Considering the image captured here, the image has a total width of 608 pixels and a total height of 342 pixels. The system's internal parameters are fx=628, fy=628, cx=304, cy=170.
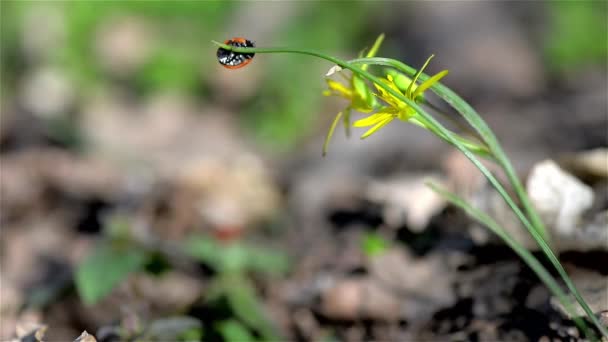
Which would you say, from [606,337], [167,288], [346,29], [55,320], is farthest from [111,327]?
[346,29]

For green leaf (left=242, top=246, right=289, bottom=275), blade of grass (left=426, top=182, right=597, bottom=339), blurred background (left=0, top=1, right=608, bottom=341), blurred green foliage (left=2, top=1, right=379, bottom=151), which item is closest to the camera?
blade of grass (left=426, top=182, right=597, bottom=339)

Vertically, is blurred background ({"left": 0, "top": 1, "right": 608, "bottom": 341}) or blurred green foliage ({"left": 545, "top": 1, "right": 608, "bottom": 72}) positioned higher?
blurred green foliage ({"left": 545, "top": 1, "right": 608, "bottom": 72})

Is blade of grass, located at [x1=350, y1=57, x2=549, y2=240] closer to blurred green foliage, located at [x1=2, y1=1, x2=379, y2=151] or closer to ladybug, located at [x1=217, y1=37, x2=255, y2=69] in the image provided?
ladybug, located at [x1=217, y1=37, x2=255, y2=69]

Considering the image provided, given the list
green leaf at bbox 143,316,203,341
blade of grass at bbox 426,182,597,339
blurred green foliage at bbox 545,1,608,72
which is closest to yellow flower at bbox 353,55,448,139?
blade of grass at bbox 426,182,597,339

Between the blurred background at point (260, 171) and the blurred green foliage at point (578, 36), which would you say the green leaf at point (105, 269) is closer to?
the blurred background at point (260, 171)

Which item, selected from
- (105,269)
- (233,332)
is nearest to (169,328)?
(233,332)

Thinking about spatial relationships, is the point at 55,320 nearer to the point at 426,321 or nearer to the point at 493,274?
the point at 426,321

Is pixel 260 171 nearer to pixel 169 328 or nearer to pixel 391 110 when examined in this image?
pixel 169 328
